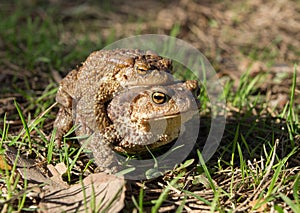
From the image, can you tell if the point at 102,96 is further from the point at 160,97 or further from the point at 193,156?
the point at 193,156

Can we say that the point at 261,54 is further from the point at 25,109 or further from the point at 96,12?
the point at 25,109

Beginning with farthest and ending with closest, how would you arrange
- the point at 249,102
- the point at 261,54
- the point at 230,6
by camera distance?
the point at 230,6
the point at 261,54
the point at 249,102

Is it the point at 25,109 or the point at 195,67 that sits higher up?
the point at 195,67

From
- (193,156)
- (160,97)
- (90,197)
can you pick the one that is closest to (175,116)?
(160,97)

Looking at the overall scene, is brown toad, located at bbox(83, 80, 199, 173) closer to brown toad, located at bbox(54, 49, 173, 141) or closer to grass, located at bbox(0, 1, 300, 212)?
brown toad, located at bbox(54, 49, 173, 141)

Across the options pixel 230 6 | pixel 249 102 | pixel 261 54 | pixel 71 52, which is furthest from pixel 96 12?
pixel 249 102

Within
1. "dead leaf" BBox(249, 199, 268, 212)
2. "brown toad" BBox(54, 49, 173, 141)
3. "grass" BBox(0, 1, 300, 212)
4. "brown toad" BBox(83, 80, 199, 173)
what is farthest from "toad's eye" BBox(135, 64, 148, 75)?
"dead leaf" BBox(249, 199, 268, 212)
